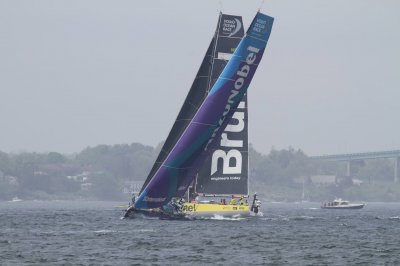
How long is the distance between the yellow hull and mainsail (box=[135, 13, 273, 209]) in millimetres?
2263

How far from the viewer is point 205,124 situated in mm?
75062

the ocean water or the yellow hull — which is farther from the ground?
the yellow hull

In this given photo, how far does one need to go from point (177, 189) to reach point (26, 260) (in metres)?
27.6

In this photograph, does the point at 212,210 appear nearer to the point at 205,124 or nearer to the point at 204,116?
the point at 205,124

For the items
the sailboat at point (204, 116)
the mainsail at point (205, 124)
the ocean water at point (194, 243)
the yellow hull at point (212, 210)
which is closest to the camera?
the ocean water at point (194, 243)

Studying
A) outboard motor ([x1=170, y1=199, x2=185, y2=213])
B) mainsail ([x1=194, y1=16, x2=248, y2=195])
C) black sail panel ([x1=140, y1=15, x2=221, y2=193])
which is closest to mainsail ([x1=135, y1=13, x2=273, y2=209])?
outboard motor ([x1=170, y1=199, x2=185, y2=213])

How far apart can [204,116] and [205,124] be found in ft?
1.78

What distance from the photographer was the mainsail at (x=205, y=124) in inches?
2933

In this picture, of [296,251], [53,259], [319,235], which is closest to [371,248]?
[296,251]

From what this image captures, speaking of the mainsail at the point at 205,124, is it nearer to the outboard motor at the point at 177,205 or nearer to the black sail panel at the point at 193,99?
the outboard motor at the point at 177,205

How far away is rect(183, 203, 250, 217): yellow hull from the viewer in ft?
253

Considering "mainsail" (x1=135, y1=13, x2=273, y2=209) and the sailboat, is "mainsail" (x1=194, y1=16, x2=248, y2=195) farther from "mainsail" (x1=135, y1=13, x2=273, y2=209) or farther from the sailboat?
"mainsail" (x1=135, y1=13, x2=273, y2=209)

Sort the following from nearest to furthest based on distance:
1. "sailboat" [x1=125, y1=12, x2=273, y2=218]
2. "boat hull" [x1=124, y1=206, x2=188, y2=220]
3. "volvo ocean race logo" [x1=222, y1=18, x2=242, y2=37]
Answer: "sailboat" [x1=125, y1=12, x2=273, y2=218] < "boat hull" [x1=124, y1=206, x2=188, y2=220] < "volvo ocean race logo" [x1=222, y1=18, x2=242, y2=37]

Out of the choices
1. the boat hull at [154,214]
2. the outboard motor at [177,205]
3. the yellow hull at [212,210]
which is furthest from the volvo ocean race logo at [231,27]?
the boat hull at [154,214]
